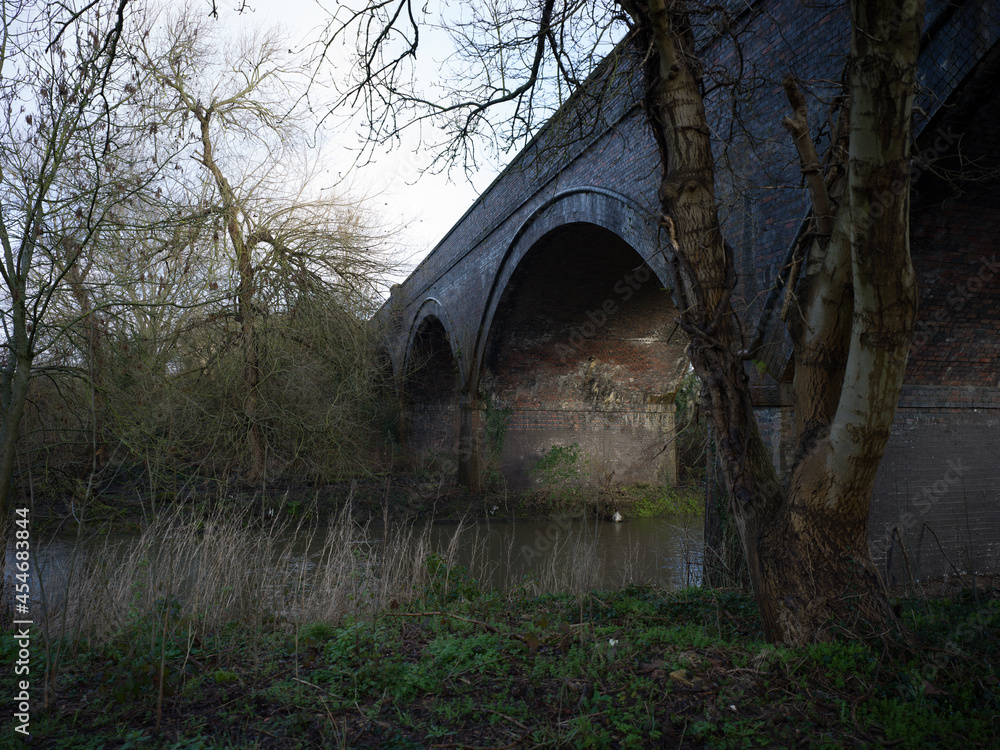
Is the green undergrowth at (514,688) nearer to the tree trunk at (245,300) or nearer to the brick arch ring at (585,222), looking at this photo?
the brick arch ring at (585,222)

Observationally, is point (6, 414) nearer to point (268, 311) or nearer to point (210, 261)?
point (210, 261)

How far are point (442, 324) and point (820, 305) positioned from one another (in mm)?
11842

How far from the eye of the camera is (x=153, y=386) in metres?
6.77

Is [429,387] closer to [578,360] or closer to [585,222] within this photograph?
[578,360]

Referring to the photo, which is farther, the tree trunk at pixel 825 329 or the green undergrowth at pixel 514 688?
the tree trunk at pixel 825 329

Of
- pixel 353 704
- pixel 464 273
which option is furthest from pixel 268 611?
pixel 464 273

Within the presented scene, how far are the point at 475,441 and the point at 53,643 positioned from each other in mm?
9202

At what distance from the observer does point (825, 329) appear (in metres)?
2.83

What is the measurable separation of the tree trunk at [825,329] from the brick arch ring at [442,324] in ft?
30.8

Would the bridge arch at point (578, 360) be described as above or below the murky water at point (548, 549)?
above

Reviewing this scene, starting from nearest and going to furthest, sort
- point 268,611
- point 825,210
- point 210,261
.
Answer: point 825,210
point 268,611
point 210,261

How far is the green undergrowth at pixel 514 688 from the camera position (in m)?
2.16

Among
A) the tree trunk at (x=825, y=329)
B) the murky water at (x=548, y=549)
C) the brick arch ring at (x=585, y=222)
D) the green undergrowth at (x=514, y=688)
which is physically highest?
the brick arch ring at (x=585, y=222)

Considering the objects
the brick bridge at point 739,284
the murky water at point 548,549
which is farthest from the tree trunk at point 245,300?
the brick bridge at point 739,284
